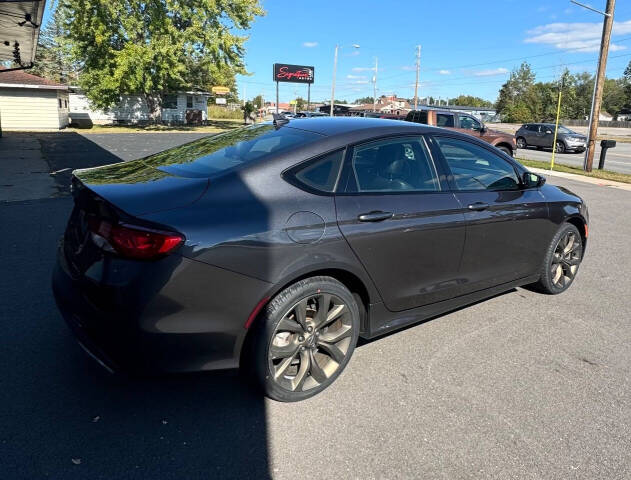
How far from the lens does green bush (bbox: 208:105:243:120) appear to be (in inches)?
2266

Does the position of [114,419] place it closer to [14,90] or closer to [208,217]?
[208,217]

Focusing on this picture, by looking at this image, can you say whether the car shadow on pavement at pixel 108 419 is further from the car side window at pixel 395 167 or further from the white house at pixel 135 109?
the white house at pixel 135 109

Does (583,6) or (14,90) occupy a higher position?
(583,6)

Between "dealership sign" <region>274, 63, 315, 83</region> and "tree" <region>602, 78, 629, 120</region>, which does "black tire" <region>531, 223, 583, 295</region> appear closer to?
"dealership sign" <region>274, 63, 315, 83</region>

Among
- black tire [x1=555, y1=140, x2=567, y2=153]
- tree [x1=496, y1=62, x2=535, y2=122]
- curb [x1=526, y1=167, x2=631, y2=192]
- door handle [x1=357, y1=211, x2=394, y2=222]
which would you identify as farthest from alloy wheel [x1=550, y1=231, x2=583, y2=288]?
tree [x1=496, y1=62, x2=535, y2=122]

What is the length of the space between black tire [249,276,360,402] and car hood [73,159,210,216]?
0.74 m

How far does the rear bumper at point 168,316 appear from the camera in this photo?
2.28 m

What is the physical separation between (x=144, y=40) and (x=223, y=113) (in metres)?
25.6

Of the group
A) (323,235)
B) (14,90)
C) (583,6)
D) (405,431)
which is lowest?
(405,431)

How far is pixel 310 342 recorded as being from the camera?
9.25 ft

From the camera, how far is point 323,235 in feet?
8.83

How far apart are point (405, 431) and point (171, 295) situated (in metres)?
1.45

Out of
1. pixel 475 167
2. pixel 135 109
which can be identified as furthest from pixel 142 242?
pixel 135 109

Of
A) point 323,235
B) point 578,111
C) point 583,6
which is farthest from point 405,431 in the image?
point 578,111
